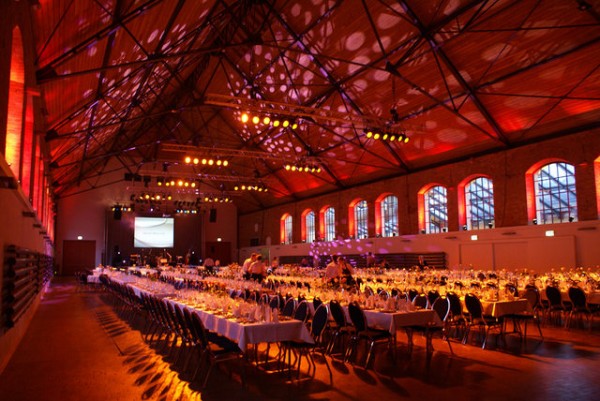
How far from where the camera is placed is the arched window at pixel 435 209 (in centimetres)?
1894

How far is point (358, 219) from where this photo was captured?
23.5 m

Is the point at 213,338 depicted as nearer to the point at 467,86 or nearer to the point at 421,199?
the point at 467,86

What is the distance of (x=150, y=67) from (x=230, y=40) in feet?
16.8

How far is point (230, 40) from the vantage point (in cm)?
1777

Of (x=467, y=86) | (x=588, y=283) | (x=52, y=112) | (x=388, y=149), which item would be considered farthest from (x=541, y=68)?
(x=52, y=112)

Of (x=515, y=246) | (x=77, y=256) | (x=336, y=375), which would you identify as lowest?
(x=336, y=375)

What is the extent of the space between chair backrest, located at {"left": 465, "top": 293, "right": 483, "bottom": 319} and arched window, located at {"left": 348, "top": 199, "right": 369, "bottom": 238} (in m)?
14.9

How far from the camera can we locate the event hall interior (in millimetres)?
6168

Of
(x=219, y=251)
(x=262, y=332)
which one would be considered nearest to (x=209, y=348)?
(x=262, y=332)

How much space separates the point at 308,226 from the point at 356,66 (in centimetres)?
1358

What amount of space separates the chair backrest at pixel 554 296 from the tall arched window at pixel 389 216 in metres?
11.3

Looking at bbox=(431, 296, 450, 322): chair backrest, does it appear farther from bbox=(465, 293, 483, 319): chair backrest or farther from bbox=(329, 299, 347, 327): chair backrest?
bbox=(329, 299, 347, 327): chair backrest

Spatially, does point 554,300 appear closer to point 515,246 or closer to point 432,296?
point 432,296

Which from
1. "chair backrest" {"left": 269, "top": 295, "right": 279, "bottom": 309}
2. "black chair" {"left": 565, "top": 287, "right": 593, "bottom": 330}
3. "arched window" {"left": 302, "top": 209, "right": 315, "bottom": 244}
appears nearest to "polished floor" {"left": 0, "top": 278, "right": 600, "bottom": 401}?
"black chair" {"left": 565, "top": 287, "right": 593, "bottom": 330}
